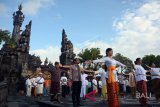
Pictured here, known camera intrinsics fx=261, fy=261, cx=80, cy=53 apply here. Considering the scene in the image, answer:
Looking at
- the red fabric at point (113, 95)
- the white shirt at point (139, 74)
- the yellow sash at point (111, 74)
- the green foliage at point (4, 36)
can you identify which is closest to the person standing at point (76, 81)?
the white shirt at point (139, 74)

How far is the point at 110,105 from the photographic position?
23.9 ft

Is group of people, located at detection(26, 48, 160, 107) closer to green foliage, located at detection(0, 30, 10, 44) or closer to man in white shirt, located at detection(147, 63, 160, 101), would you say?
man in white shirt, located at detection(147, 63, 160, 101)

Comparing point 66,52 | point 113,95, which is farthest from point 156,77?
point 66,52

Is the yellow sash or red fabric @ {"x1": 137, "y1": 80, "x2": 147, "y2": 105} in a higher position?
the yellow sash

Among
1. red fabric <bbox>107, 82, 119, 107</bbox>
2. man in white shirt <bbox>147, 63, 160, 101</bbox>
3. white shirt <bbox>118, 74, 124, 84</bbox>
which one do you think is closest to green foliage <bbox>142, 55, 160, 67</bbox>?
white shirt <bbox>118, 74, 124, 84</bbox>

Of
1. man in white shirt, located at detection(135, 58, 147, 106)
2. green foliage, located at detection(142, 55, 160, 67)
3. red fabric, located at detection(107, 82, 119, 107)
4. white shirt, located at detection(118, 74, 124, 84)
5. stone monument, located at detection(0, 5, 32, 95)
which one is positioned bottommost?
red fabric, located at detection(107, 82, 119, 107)

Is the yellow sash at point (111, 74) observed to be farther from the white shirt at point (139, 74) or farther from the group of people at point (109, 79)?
the white shirt at point (139, 74)

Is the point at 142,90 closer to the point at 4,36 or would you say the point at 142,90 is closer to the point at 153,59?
the point at 4,36

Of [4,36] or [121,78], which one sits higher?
[4,36]

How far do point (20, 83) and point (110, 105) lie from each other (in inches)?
761

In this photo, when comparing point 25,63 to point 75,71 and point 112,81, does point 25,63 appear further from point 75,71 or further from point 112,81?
point 112,81

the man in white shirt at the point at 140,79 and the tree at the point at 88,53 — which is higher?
the tree at the point at 88,53

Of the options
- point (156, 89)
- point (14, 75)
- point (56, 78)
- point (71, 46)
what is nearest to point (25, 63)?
point (14, 75)

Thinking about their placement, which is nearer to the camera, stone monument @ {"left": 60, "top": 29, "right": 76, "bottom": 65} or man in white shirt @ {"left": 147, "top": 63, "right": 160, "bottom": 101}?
man in white shirt @ {"left": 147, "top": 63, "right": 160, "bottom": 101}
